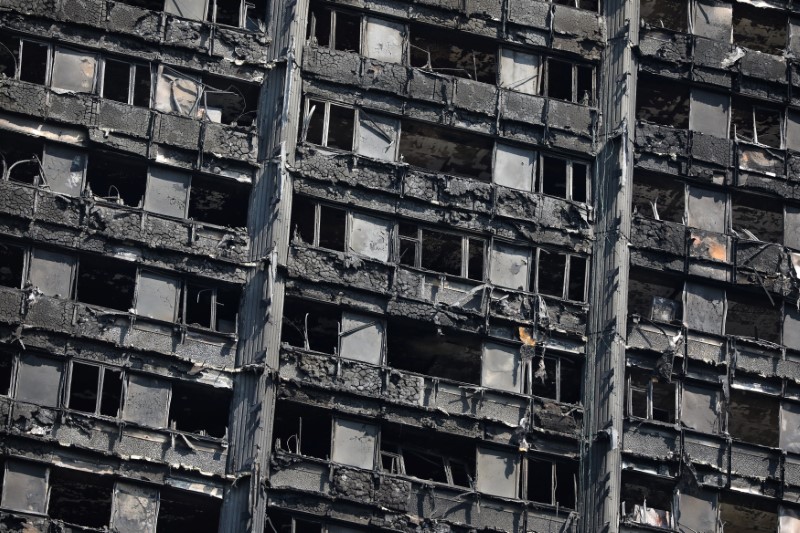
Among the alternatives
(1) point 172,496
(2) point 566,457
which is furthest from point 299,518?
(2) point 566,457

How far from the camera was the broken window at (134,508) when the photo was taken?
2384 inches

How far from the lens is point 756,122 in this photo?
70000 millimetres

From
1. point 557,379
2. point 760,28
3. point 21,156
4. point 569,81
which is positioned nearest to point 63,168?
point 21,156

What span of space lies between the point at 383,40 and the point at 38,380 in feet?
49.7

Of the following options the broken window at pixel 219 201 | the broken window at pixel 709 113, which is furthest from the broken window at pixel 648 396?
the broken window at pixel 219 201

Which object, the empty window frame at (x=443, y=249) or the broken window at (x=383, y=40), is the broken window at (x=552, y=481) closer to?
the empty window frame at (x=443, y=249)

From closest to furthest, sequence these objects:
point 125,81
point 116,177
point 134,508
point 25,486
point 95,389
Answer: point 25,486 < point 134,508 < point 95,389 < point 116,177 < point 125,81

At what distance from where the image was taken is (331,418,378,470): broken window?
62.1m

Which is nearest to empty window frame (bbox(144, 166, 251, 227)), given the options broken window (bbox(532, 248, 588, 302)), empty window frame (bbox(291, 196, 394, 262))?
empty window frame (bbox(291, 196, 394, 262))

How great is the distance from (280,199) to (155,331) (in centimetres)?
539

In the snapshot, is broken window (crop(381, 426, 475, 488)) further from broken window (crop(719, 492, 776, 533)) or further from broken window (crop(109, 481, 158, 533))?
broken window (crop(719, 492, 776, 533))

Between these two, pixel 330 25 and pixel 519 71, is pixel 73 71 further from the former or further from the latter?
pixel 519 71

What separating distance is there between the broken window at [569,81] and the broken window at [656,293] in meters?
5.81

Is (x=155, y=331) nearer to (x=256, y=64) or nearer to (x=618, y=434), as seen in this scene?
(x=256, y=64)
